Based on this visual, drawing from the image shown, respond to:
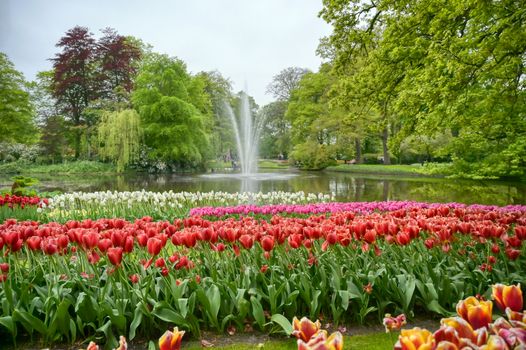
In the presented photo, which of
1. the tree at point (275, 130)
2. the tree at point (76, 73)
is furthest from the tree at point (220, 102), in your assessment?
the tree at point (76, 73)

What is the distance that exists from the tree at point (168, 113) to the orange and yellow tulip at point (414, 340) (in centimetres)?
2860

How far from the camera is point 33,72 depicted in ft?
153

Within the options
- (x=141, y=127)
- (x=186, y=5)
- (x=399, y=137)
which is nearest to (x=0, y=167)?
(x=141, y=127)

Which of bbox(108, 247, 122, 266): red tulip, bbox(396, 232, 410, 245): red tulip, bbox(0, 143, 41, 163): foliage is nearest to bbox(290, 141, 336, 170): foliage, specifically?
bbox(0, 143, 41, 163): foliage

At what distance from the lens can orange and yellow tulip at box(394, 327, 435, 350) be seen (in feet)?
3.08

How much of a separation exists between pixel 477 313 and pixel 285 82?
48466 millimetres

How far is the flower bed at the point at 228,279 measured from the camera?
2.77 meters

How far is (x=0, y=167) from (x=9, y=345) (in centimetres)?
3531

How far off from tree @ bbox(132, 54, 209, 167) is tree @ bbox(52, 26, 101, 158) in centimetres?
896

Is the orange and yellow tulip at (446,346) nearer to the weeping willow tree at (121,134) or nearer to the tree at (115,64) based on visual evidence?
the weeping willow tree at (121,134)

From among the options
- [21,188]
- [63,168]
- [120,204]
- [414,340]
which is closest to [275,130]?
[63,168]

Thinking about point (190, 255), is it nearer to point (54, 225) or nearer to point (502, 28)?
point (54, 225)

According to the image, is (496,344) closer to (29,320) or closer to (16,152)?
(29,320)

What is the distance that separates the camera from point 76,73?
1460 inches
